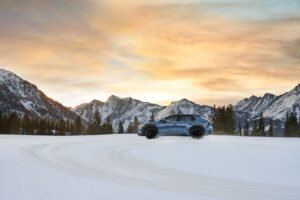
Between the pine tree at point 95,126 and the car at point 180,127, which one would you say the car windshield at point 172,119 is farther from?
the pine tree at point 95,126

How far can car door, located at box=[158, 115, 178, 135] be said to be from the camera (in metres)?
26.6

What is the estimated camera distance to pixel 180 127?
2648cm

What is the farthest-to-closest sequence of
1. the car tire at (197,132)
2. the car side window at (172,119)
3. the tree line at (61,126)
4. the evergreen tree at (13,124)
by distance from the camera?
the evergreen tree at (13,124) < the tree line at (61,126) < the car side window at (172,119) < the car tire at (197,132)

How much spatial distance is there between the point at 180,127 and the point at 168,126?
0.75 m

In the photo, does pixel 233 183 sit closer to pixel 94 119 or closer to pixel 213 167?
pixel 213 167

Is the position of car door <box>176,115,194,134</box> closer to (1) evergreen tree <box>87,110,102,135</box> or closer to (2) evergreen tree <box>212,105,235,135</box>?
(2) evergreen tree <box>212,105,235,135</box>

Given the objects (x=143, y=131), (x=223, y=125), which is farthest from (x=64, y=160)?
(x=223, y=125)

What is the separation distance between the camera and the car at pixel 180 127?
1037 inches

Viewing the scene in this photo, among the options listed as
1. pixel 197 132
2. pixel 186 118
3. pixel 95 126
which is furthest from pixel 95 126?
pixel 197 132

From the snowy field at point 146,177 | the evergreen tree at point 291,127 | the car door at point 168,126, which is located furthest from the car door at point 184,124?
the evergreen tree at point 291,127

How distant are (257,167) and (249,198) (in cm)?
483

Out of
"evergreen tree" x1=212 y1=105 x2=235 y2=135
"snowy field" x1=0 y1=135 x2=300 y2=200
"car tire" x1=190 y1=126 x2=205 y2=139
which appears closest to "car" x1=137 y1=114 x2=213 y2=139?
"car tire" x1=190 y1=126 x2=205 y2=139

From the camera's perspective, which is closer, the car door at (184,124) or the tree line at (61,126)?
the car door at (184,124)

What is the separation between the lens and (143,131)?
2702 cm
